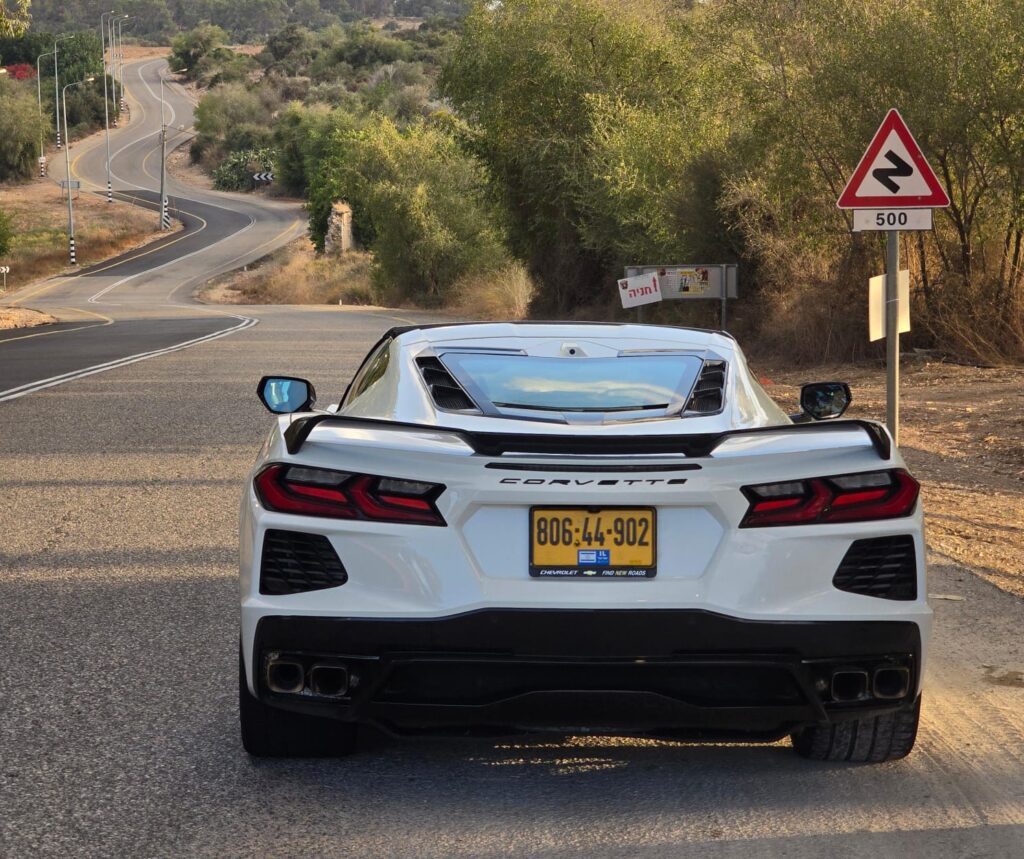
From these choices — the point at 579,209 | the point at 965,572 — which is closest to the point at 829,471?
the point at 965,572

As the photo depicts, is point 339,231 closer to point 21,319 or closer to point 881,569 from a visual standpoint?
point 21,319

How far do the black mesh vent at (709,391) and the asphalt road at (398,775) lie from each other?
1.12 m

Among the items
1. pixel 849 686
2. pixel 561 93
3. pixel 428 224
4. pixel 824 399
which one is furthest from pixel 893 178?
pixel 428 224

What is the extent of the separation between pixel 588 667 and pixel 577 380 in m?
1.28

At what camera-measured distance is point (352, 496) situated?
4004mm

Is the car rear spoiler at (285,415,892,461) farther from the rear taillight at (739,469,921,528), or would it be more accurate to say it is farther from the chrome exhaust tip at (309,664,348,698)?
the chrome exhaust tip at (309,664,348,698)

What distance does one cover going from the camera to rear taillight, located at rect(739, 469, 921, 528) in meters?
3.98

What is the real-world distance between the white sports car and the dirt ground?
3.68m

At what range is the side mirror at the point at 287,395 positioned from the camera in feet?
18.1

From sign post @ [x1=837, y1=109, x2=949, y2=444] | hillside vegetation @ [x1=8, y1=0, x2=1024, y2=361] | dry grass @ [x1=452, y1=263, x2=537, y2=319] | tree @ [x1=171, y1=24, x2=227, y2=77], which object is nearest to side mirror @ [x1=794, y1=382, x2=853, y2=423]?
sign post @ [x1=837, y1=109, x2=949, y2=444]

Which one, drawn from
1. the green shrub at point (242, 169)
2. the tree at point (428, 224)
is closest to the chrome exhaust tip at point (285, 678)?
the tree at point (428, 224)

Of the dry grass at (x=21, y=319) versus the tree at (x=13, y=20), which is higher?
the tree at (x=13, y=20)

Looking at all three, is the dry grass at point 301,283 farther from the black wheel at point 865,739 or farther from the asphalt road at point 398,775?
the black wheel at point 865,739

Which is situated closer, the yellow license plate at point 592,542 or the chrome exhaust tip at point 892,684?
the yellow license plate at point 592,542
